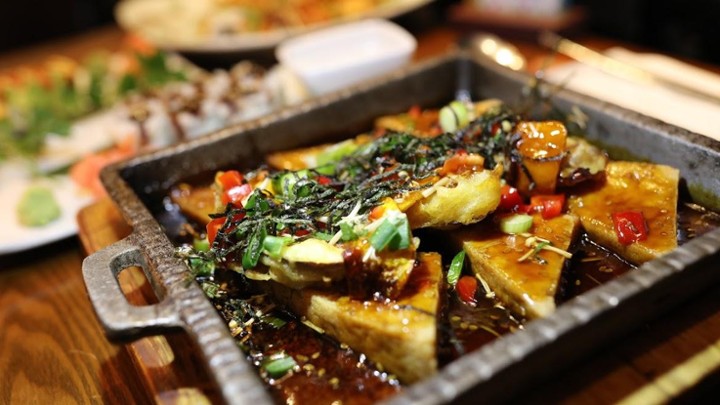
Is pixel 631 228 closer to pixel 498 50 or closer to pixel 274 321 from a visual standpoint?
pixel 274 321

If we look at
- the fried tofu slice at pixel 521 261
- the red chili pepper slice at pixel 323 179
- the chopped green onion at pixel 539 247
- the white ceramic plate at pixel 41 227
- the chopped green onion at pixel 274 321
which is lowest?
the white ceramic plate at pixel 41 227

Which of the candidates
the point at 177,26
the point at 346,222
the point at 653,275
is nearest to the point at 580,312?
the point at 653,275

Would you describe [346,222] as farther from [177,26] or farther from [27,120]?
[177,26]

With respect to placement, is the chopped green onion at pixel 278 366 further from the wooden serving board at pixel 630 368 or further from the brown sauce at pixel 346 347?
the wooden serving board at pixel 630 368

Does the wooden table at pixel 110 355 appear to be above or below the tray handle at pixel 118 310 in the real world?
below

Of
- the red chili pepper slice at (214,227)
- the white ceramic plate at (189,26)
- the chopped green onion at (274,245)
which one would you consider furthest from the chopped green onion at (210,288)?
the white ceramic plate at (189,26)

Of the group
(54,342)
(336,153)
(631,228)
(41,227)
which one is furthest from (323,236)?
(41,227)

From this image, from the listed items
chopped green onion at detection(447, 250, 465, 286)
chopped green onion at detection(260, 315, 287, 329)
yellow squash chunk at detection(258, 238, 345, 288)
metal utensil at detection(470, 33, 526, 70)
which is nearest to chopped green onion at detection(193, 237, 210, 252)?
chopped green onion at detection(260, 315, 287, 329)
